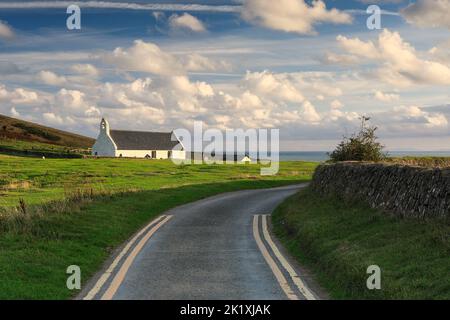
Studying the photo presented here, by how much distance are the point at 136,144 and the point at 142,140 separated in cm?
228

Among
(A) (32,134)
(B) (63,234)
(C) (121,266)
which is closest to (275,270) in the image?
(C) (121,266)

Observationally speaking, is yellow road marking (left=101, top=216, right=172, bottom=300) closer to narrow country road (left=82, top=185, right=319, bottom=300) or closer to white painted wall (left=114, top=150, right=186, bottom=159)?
narrow country road (left=82, top=185, right=319, bottom=300)

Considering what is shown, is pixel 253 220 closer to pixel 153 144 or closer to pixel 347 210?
pixel 347 210

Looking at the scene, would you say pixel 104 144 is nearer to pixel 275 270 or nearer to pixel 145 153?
pixel 145 153

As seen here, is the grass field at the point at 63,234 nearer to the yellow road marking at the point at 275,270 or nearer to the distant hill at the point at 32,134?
the yellow road marking at the point at 275,270

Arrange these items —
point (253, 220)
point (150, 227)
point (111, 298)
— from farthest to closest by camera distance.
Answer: point (253, 220) < point (150, 227) < point (111, 298)

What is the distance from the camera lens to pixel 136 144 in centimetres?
11638

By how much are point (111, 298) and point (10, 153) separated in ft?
350

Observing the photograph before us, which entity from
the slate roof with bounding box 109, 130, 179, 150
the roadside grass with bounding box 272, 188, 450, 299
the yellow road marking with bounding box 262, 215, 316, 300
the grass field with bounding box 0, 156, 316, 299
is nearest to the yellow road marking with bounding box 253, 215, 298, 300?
the yellow road marking with bounding box 262, 215, 316, 300

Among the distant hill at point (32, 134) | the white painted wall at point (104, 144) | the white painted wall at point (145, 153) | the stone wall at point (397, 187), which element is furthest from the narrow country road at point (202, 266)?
the distant hill at point (32, 134)

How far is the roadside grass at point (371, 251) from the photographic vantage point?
9.88 m

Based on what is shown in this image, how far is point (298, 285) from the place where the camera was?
10.8 metres
